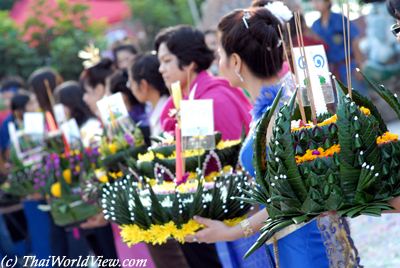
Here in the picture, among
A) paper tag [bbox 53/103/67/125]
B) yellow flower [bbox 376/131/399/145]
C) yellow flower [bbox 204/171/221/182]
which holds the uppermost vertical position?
yellow flower [bbox 376/131/399/145]

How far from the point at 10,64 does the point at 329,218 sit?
11.1 meters

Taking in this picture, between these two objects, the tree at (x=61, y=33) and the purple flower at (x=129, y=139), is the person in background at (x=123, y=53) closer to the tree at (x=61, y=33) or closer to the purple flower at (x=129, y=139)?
the purple flower at (x=129, y=139)

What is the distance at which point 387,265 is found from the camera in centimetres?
540

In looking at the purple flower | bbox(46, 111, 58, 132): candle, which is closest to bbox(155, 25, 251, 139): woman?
the purple flower

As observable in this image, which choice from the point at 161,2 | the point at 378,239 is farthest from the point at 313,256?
the point at 161,2

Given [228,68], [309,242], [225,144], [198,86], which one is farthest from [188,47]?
[309,242]

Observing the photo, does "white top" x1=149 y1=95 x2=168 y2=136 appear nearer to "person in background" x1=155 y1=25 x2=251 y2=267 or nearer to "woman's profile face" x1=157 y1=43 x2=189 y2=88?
"person in background" x1=155 y1=25 x2=251 y2=267

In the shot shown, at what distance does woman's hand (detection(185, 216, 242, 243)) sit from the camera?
3693 mm

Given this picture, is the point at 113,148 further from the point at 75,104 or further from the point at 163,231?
the point at 75,104

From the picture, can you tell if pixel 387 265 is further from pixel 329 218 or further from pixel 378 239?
pixel 329 218

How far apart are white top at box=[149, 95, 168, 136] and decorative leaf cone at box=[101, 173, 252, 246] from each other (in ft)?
3.89

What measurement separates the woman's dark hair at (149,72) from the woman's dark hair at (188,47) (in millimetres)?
527

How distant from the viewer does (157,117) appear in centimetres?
537

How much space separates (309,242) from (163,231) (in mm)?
831
